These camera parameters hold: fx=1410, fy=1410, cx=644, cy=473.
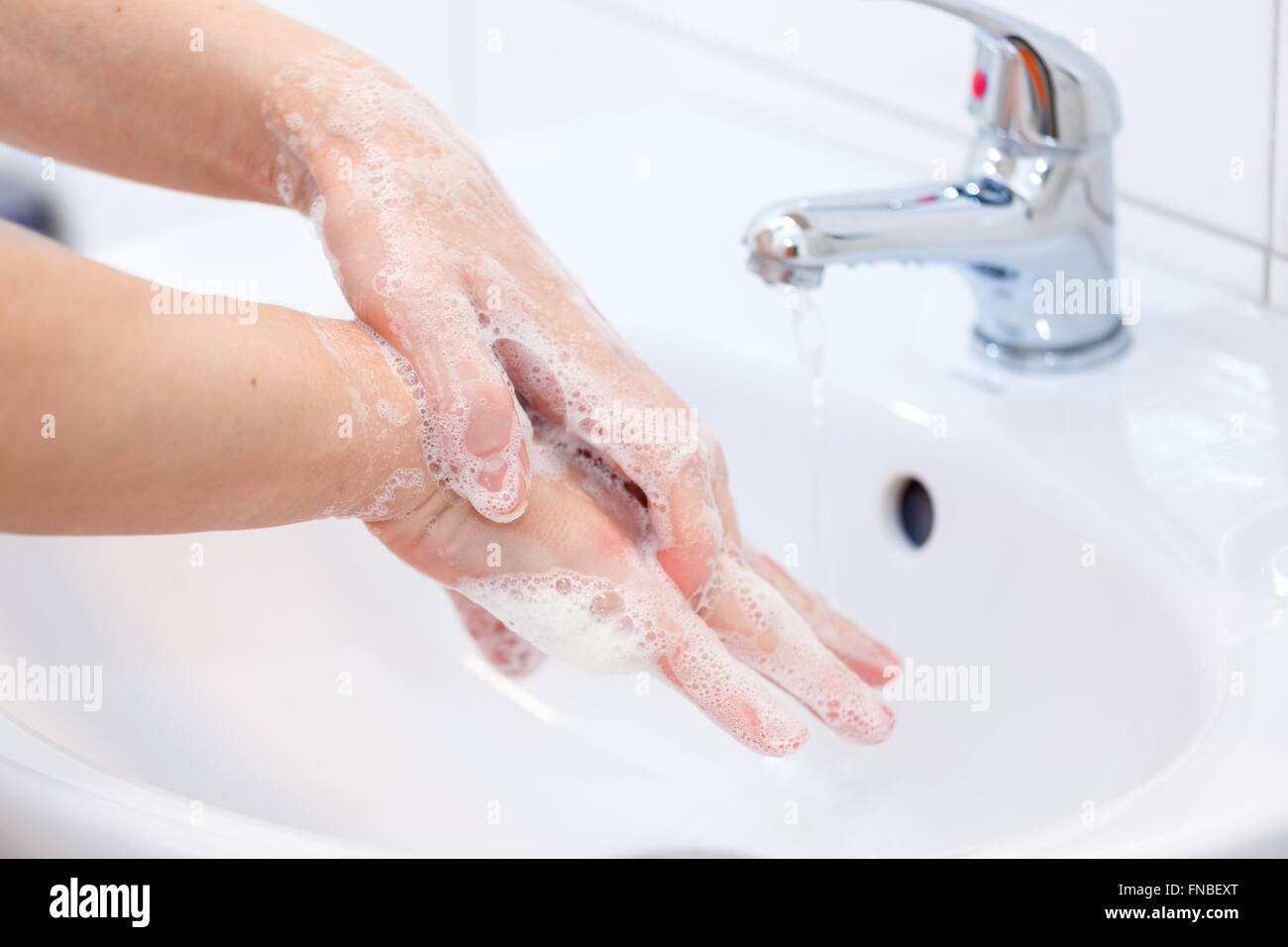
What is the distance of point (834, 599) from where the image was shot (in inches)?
26.0

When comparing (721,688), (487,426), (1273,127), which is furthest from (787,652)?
(1273,127)

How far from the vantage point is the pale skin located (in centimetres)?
34

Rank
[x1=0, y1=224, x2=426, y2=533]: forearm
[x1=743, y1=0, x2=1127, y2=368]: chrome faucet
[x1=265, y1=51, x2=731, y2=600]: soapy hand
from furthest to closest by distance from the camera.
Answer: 1. [x1=743, y1=0, x2=1127, y2=368]: chrome faucet
2. [x1=265, y1=51, x2=731, y2=600]: soapy hand
3. [x1=0, y1=224, x2=426, y2=533]: forearm

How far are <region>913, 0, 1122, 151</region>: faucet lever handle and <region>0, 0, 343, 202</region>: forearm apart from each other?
9.8 inches

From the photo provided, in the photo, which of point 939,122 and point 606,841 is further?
point 939,122

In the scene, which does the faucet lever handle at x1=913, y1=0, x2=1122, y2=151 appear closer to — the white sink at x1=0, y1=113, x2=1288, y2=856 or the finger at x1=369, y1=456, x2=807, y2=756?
the white sink at x1=0, y1=113, x2=1288, y2=856

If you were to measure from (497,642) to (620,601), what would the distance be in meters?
0.13

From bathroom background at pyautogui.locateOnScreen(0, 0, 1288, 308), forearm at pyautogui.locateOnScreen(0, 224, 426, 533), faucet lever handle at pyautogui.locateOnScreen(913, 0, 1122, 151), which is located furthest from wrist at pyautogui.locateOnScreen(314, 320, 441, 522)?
bathroom background at pyautogui.locateOnScreen(0, 0, 1288, 308)

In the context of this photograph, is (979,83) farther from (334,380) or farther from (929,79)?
(334,380)

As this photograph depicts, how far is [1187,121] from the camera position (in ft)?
2.02

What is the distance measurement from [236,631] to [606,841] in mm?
187

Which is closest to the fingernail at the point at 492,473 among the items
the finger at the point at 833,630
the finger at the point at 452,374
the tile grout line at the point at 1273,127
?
the finger at the point at 452,374
